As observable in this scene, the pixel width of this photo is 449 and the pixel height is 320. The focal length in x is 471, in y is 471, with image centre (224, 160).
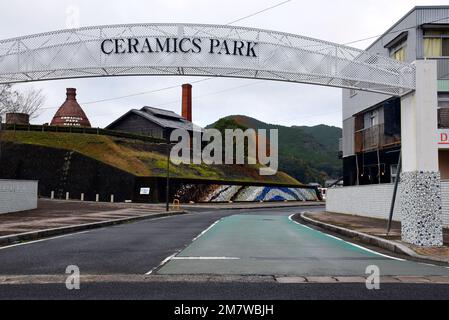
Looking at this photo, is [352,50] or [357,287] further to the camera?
[352,50]

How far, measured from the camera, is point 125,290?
23.3 ft

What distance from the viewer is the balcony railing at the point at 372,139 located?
93.6ft

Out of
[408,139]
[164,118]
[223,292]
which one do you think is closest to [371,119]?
[408,139]

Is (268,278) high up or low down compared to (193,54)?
down

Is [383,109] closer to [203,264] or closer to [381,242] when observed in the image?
[381,242]

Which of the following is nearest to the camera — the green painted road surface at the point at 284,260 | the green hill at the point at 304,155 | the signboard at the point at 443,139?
the green painted road surface at the point at 284,260

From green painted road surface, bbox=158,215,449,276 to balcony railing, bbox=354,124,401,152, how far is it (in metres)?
15.0

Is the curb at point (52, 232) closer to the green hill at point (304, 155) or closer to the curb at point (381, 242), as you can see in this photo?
the curb at point (381, 242)

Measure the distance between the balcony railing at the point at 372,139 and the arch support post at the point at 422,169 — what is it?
1375 cm

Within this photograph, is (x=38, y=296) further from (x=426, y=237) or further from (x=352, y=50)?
(x=352, y=50)

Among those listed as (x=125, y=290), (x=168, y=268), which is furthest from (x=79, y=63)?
(x=125, y=290)

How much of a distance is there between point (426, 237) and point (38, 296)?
10.3 m

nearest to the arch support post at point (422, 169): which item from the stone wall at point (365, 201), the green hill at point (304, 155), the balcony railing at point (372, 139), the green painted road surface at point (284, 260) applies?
the green painted road surface at point (284, 260)

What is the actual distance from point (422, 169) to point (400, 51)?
16561 millimetres
